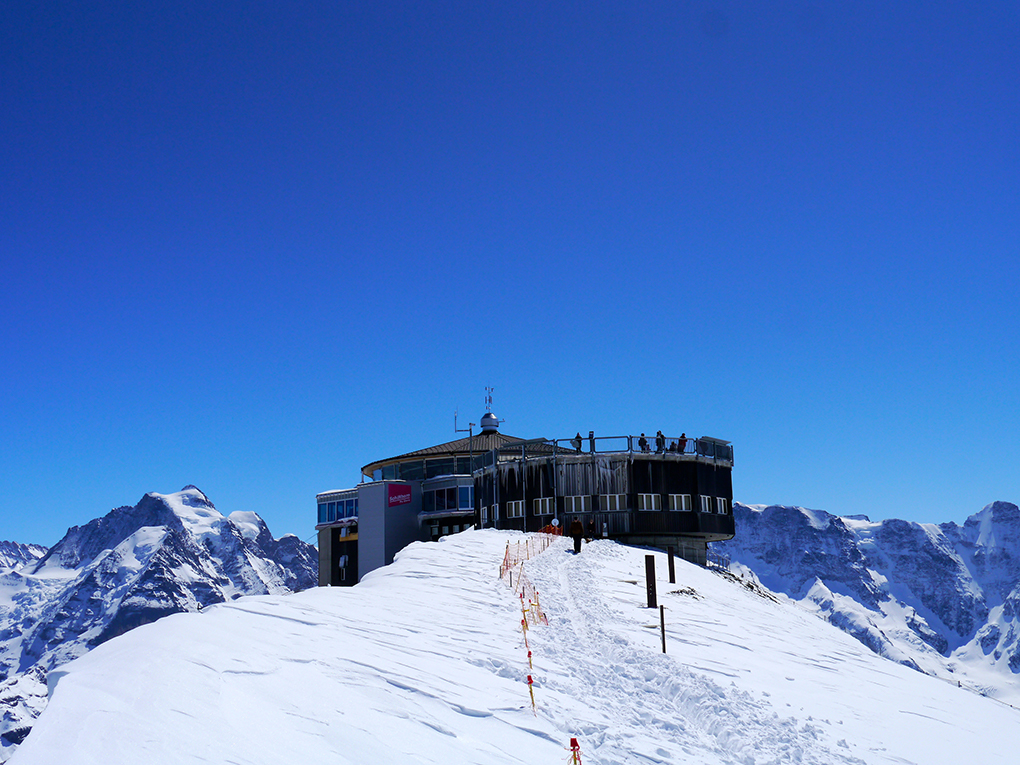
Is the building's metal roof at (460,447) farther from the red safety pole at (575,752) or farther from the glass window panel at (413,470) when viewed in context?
the red safety pole at (575,752)

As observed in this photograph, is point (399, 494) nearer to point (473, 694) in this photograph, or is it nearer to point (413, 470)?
point (413, 470)

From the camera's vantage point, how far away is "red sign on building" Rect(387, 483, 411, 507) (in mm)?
54031

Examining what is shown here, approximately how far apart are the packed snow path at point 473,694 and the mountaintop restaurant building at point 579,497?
21580 millimetres

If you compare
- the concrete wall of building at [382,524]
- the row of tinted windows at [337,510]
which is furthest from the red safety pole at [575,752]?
the row of tinted windows at [337,510]

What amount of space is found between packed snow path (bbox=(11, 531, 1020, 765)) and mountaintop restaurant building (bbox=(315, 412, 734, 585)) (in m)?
21.6

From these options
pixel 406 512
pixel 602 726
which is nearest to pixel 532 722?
pixel 602 726

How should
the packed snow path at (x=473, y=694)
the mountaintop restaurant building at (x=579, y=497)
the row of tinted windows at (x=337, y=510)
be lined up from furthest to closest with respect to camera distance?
the row of tinted windows at (x=337, y=510) < the mountaintop restaurant building at (x=579, y=497) < the packed snow path at (x=473, y=694)

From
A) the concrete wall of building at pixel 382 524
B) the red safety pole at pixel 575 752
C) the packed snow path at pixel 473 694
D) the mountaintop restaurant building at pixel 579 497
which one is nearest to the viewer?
the packed snow path at pixel 473 694

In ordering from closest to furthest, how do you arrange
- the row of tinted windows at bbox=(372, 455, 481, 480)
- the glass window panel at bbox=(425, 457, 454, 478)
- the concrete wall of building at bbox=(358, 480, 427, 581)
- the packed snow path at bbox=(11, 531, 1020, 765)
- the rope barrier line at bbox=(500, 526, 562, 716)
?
the packed snow path at bbox=(11, 531, 1020, 765)
the rope barrier line at bbox=(500, 526, 562, 716)
the concrete wall of building at bbox=(358, 480, 427, 581)
the row of tinted windows at bbox=(372, 455, 481, 480)
the glass window panel at bbox=(425, 457, 454, 478)

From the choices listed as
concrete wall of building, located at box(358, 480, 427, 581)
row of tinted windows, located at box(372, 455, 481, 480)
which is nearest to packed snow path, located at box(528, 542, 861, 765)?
concrete wall of building, located at box(358, 480, 427, 581)

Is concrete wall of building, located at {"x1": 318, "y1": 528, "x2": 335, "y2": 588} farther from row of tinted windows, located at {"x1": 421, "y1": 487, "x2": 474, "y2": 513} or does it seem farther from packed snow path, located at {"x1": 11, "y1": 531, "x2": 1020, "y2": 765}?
packed snow path, located at {"x1": 11, "y1": 531, "x2": 1020, "y2": 765}

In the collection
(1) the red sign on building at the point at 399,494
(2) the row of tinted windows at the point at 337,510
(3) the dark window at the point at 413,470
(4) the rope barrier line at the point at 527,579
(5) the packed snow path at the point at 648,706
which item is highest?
Result: (3) the dark window at the point at 413,470

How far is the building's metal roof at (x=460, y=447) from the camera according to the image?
197ft

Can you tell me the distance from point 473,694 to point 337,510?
5103 centimetres
